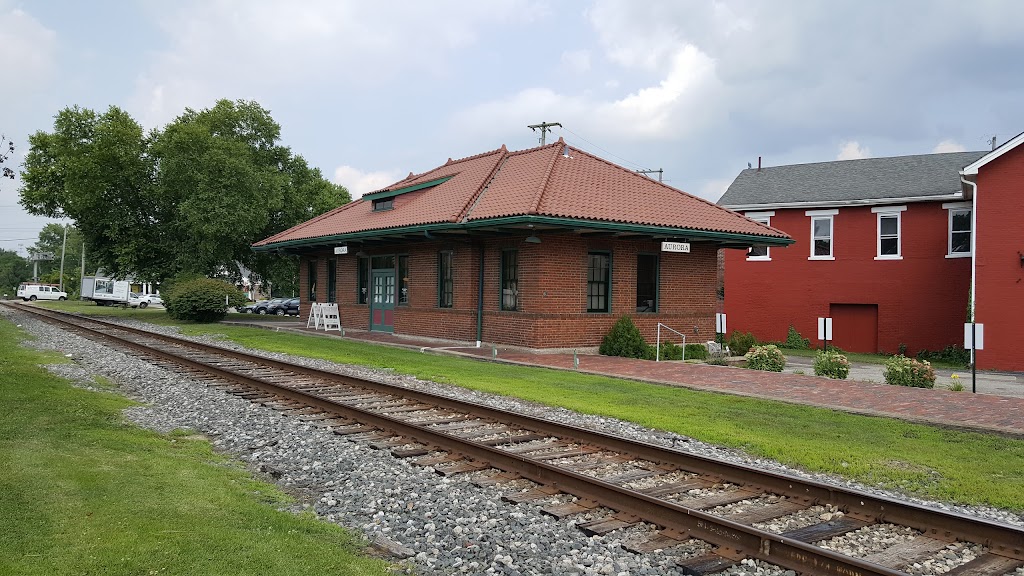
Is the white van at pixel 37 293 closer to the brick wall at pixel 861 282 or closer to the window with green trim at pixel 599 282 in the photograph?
the brick wall at pixel 861 282

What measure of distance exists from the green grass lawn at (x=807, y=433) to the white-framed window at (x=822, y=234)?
16.4 m

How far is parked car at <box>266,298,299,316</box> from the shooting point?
171ft

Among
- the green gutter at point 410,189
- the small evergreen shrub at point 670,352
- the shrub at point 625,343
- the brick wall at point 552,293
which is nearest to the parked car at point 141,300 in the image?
the green gutter at point 410,189

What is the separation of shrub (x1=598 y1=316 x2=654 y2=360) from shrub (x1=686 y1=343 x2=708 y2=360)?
144cm

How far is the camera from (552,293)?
18594mm

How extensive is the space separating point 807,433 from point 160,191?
34598 mm

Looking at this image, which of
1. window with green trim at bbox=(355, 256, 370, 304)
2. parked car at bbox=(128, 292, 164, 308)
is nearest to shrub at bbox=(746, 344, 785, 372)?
window with green trim at bbox=(355, 256, 370, 304)

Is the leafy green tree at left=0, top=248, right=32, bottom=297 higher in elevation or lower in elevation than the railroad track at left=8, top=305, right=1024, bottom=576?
higher

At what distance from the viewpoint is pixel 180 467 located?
6.92 metres

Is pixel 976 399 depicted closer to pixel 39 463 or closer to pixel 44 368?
pixel 39 463

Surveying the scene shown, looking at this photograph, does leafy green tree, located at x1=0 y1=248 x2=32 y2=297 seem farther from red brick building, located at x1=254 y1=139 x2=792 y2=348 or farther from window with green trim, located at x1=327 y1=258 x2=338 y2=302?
red brick building, located at x1=254 y1=139 x2=792 y2=348

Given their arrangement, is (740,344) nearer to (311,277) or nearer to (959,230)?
(959,230)

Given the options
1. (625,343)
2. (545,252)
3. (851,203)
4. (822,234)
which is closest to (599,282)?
(625,343)

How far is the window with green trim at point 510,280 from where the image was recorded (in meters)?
19.4
